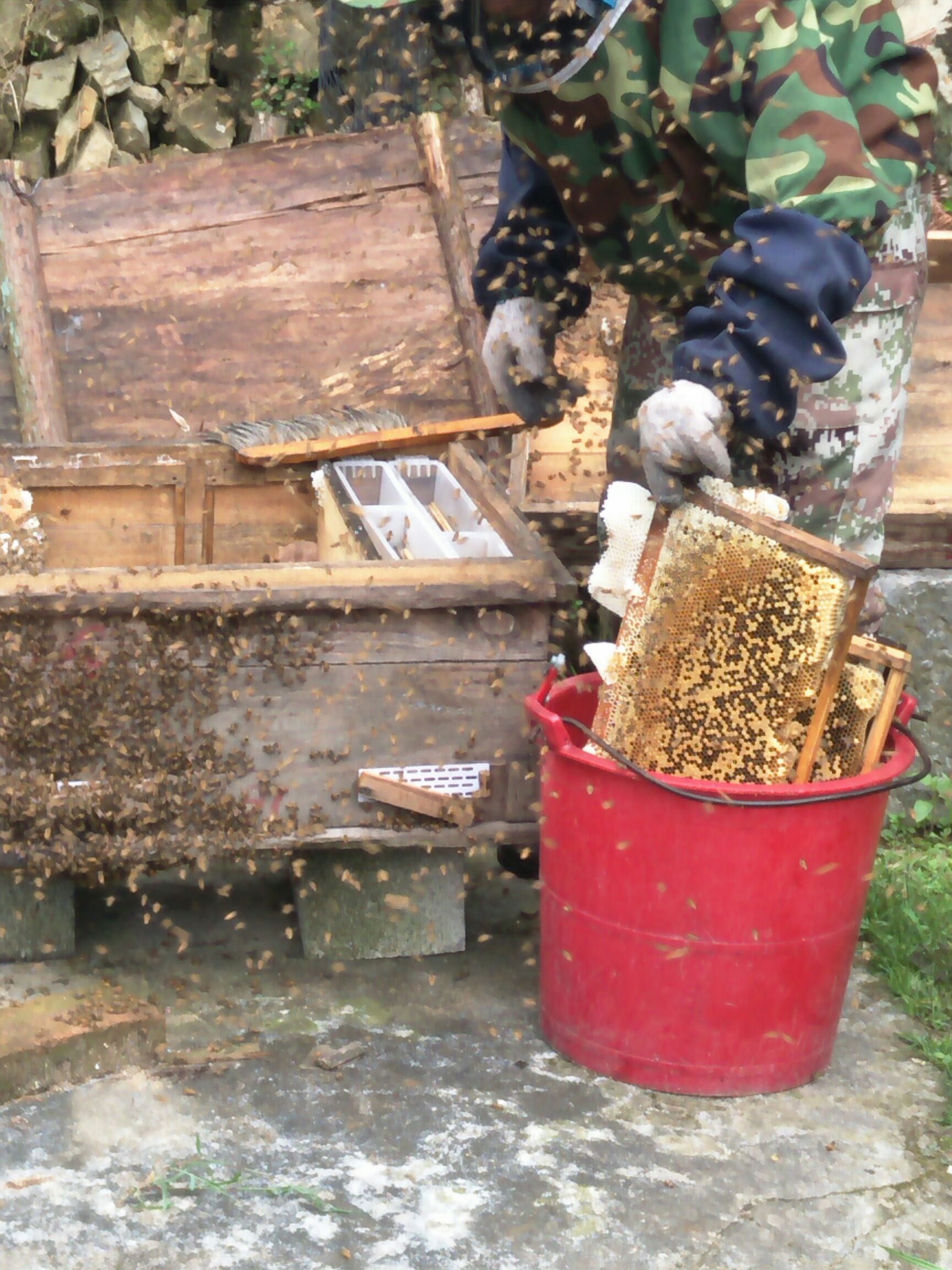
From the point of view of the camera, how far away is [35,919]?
112 inches

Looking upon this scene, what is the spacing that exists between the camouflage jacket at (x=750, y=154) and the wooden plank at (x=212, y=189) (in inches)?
79.5

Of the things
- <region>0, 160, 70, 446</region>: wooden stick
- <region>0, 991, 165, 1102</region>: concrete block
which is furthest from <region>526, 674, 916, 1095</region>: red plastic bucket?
<region>0, 160, 70, 446</region>: wooden stick

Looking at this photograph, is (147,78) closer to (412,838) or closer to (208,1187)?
(412,838)

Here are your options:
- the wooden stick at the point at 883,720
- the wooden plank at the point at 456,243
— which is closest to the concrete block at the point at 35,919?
the wooden stick at the point at 883,720

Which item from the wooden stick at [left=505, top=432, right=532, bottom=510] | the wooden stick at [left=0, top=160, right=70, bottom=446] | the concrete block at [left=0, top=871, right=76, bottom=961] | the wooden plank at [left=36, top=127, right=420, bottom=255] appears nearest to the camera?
the concrete block at [left=0, top=871, right=76, bottom=961]

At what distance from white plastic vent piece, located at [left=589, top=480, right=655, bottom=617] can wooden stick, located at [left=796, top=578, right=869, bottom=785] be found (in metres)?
0.36

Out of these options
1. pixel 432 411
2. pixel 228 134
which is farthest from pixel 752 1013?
pixel 228 134

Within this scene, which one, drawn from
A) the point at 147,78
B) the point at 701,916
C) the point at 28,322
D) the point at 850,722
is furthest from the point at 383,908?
the point at 147,78

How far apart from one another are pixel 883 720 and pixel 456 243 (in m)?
2.43

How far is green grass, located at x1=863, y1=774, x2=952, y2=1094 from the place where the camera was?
9.27 feet

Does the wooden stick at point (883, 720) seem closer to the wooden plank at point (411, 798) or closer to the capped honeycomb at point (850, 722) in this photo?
the capped honeycomb at point (850, 722)

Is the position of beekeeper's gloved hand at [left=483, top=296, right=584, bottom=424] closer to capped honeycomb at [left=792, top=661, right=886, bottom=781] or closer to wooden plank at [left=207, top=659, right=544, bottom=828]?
wooden plank at [left=207, top=659, right=544, bottom=828]

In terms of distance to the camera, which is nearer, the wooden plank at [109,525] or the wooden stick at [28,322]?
the wooden plank at [109,525]

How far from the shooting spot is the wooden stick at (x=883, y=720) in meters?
2.48
